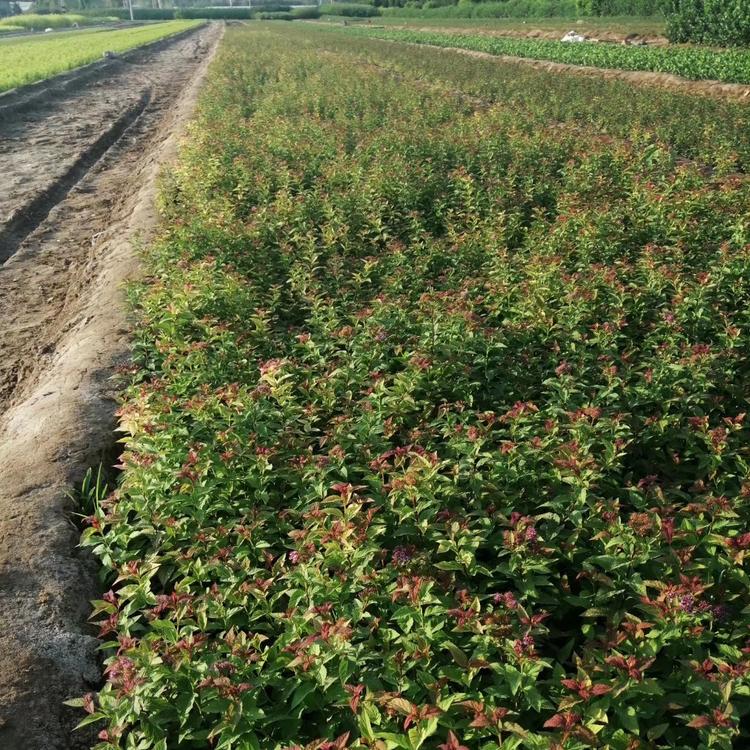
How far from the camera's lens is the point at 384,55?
103 ft

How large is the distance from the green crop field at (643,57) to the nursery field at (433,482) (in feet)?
49.7

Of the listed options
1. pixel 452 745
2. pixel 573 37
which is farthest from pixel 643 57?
pixel 452 745

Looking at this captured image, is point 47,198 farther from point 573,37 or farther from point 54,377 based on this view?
point 573,37

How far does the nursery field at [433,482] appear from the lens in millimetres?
2680

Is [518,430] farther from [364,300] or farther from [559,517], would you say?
[364,300]

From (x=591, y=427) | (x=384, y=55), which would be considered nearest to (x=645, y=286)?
(x=591, y=427)

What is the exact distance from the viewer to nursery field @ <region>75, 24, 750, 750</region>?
8.79 ft

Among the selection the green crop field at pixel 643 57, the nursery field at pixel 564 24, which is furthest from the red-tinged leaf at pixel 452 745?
the nursery field at pixel 564 24

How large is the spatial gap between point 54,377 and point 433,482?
3835 mm

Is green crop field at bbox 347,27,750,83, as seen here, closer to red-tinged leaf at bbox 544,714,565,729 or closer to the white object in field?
the white object in field

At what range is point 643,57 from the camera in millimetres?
25062

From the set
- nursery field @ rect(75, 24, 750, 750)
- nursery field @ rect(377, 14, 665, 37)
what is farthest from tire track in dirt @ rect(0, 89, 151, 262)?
nursery field @ rect(377, 14, 665, 37)

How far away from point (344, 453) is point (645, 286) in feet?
11.0

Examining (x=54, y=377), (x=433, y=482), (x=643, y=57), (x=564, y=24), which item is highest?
(x=564, y=24)
